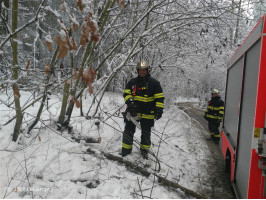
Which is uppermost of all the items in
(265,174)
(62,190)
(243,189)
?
(265,174)

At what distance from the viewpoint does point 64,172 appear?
3330 mm

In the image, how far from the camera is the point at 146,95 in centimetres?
440

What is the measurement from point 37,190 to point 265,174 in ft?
9.21

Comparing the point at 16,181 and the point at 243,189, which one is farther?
the point at 16,181

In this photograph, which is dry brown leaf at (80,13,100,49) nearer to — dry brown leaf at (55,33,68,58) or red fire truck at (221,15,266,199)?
dry brown leaf at (55,33,68,58)

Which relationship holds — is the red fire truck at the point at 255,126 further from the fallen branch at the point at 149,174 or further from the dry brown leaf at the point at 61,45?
the dry brown leaf at the point at 61,45

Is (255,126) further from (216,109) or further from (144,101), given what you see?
(216,109)

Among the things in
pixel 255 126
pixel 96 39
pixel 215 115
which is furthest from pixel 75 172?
pixel 215 115

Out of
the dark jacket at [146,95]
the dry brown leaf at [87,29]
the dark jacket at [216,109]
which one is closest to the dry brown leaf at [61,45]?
the dry brown leaf at [87,29]

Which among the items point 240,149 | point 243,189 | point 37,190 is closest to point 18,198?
point 37,190

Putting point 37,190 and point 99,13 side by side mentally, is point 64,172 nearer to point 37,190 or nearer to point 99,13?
point 37,190

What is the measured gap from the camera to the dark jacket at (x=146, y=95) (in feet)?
14.4

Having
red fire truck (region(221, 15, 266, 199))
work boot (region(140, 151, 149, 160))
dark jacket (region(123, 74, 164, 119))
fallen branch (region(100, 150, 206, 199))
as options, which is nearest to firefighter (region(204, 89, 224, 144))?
dark jacket (region(123, 74, 164, 119))

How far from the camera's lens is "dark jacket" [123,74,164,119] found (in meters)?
4.38
